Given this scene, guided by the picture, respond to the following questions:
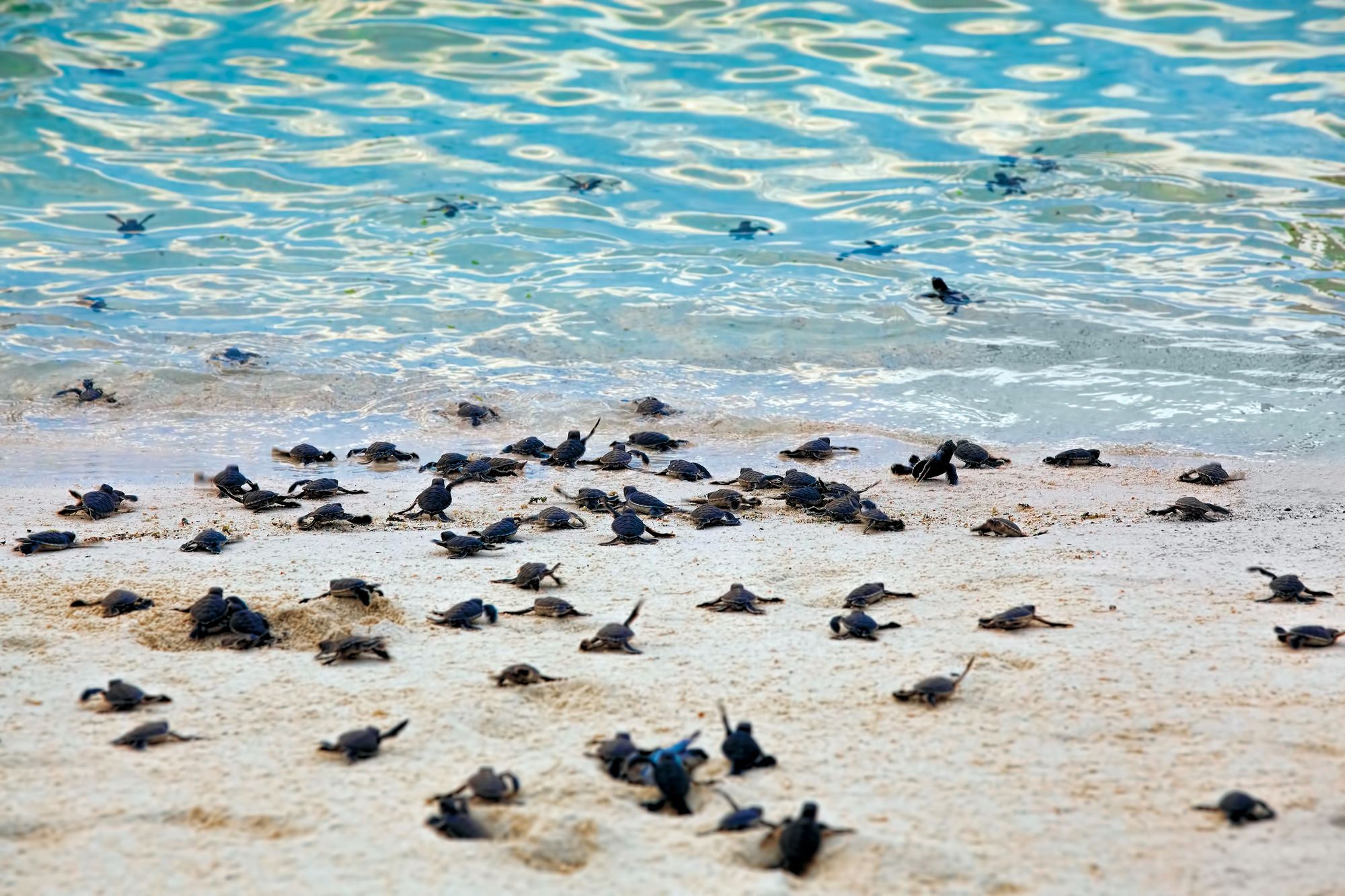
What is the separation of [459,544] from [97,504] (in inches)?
80.8

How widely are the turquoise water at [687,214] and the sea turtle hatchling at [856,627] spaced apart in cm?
411

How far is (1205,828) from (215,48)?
1661cm

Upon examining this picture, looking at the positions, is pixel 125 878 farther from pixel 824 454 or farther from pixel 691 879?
pixel 824 454

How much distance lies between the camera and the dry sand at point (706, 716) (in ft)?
9.40

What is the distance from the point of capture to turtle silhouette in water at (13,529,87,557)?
18.0 feet

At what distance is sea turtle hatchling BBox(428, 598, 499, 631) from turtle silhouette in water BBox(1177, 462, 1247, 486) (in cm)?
426

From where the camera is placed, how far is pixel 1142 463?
24.5ft

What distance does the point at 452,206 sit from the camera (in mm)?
13258

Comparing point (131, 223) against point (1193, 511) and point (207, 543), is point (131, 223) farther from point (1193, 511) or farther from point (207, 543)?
point (1193, 511)

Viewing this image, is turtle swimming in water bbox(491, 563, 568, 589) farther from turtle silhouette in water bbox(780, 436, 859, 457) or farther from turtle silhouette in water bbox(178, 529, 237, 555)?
turtle silhouette in water bbox(780, 436, 859, 457)

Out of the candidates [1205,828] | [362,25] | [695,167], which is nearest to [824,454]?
[1205,828]

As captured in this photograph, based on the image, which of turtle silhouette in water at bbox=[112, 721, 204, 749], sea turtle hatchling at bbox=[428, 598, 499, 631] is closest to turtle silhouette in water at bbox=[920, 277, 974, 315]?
sea turtle hatchling at bbox=[428, 598, 499, 631]

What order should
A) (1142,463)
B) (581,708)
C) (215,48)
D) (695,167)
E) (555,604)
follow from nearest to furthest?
(581,708), (555,604), (1142,463), (695,167), (215,48)

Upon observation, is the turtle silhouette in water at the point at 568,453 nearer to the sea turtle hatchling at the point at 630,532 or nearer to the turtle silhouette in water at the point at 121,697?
the sea turtle hatchling at the point at 630,532
